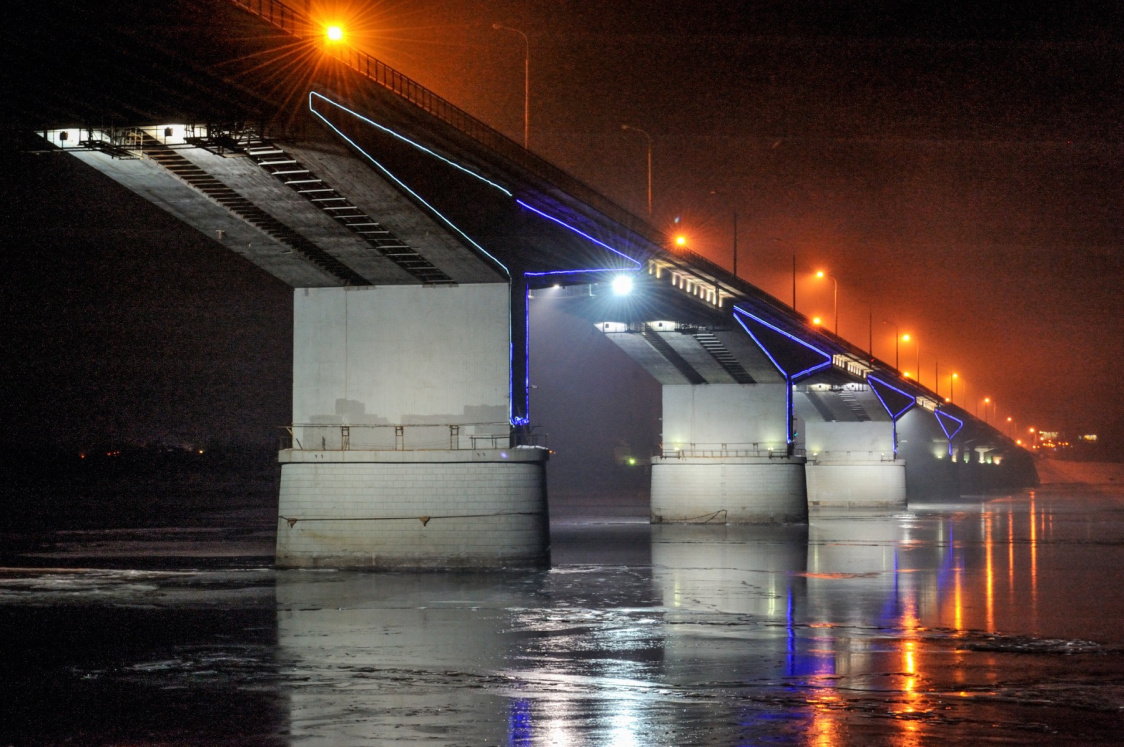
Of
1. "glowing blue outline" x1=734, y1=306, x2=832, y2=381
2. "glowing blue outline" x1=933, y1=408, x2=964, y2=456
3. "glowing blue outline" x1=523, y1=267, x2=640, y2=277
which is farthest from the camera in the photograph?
"glowing blue outline" x1=933, y1=408, x2=964, y2=456

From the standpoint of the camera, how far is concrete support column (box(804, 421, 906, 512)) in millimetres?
113500

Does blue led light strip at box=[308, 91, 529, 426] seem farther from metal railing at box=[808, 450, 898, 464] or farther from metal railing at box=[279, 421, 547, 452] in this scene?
metal railing at box=[808, 450, 898, 464]

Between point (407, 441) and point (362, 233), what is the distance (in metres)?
7.34

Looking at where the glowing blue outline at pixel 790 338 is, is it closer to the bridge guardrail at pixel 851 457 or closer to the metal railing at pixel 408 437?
the bridge guardrail at pixel 851 457

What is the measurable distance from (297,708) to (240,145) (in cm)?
1951

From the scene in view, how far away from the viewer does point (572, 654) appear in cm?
2427

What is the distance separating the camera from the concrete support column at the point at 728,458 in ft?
254

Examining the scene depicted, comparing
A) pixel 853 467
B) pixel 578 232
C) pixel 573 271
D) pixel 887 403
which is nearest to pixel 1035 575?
pixel 573 271

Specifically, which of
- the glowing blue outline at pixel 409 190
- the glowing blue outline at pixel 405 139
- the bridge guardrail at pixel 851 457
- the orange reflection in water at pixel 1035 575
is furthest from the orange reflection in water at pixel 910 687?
the bridge guardrail at pixel 851 457

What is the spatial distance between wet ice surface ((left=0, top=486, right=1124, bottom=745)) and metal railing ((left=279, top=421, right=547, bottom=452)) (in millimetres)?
4326

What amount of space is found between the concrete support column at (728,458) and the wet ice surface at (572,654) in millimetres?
26877

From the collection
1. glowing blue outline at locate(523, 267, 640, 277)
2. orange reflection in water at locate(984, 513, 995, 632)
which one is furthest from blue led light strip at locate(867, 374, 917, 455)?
glowing blue outline at locate(523, 267, 640, 277)

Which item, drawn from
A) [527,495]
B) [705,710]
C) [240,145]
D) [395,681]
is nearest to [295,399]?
[527,495]

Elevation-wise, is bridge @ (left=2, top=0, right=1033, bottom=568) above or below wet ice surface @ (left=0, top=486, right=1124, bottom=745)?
above
